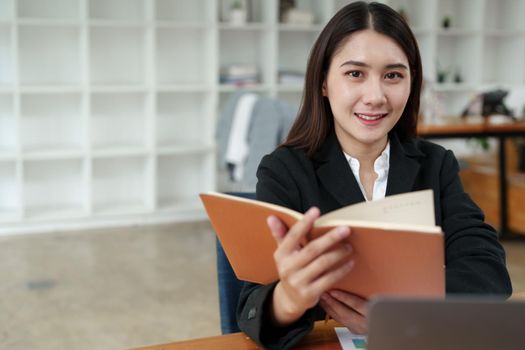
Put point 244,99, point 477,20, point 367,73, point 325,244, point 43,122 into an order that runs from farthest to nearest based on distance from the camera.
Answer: point 477,20
point 43,122
point 244,99
point 367,73
point 325,244

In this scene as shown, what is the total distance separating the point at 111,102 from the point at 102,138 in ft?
0.86

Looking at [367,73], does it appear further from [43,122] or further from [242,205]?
[43,122]

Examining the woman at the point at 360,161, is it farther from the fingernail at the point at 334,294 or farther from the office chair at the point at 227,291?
the office chair at the point at 227,291

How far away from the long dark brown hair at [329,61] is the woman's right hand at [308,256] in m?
0.46

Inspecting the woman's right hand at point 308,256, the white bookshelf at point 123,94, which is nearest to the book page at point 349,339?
the woman's right hand at point 308,256

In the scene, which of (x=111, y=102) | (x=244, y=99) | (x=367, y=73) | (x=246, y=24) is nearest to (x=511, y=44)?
(x=246, y=24)

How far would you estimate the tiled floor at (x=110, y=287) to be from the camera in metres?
3.02

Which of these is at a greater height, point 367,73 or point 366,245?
point 367,73

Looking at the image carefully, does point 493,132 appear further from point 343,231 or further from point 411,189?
point 343,231

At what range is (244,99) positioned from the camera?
426 cm

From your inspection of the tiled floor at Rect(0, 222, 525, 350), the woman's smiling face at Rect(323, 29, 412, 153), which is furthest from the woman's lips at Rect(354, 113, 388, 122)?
the tiled floor at Rect(0, 222, 525, 350)

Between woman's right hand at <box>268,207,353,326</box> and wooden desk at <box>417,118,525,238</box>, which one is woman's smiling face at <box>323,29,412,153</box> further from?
wooden desk at <box>417,118,525,238</box>

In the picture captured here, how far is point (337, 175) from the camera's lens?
139 cm

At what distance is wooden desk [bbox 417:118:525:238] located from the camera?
417cm
